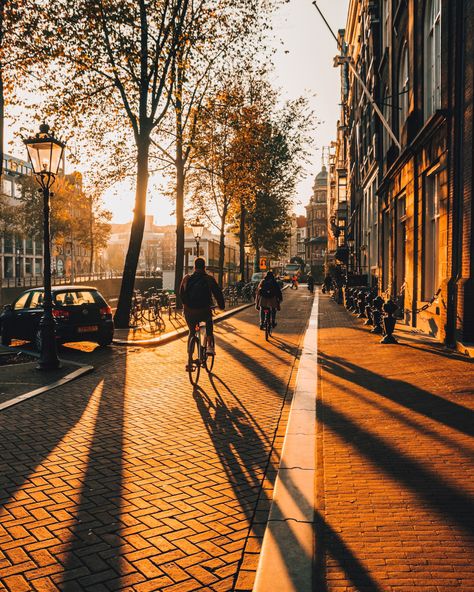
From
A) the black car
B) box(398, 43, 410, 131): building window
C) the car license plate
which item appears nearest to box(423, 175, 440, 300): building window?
box(398, 43, 410, 131): building window

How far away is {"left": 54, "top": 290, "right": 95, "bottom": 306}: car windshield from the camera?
12984mm

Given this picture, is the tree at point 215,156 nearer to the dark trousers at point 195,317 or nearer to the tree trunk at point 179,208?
the tree trunk at point 179,208

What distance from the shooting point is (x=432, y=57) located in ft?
52.3

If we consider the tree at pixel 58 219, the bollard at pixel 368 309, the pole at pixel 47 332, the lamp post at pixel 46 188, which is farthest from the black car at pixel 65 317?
the tree at pixel 58 219

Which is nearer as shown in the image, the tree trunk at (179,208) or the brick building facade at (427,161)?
the brick building facade at (427,161)

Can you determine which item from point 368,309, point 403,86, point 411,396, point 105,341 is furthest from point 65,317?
point 403,86

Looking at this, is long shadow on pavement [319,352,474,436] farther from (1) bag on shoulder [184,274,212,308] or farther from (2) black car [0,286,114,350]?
(2) black car [0,286,114,350]

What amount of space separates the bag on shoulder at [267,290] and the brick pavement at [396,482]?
6015 millimetres

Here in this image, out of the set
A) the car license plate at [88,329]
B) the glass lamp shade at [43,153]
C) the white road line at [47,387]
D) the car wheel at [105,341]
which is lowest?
the white road line at [47,387]

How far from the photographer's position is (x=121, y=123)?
19.8 meters

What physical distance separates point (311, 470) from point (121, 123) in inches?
672

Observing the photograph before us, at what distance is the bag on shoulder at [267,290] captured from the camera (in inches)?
602

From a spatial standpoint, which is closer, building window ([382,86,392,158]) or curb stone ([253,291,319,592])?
curb stone ([253,291,319,592])

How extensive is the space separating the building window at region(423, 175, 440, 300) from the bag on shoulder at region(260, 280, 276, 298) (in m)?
4.11
